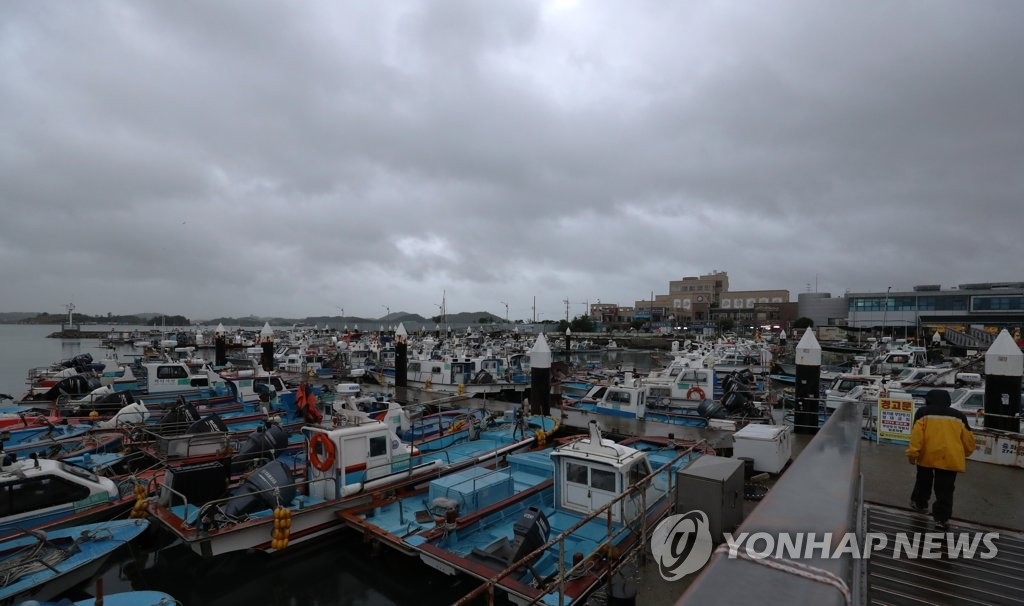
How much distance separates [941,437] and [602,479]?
5.69 metres

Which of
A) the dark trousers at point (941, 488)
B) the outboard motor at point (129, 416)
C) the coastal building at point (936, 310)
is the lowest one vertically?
the outboard motor at point (129, 416)

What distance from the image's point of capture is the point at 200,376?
28906mm

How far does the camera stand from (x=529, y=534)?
8.68 m

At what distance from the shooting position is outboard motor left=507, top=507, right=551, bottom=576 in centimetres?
862

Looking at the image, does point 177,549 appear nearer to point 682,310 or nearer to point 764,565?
point 764,565

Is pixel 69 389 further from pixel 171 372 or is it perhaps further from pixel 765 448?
pixel 765 448

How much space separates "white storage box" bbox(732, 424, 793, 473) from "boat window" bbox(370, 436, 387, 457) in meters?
8.69

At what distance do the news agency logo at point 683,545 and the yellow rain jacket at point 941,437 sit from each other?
2979mm

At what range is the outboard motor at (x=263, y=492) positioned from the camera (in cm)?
1087

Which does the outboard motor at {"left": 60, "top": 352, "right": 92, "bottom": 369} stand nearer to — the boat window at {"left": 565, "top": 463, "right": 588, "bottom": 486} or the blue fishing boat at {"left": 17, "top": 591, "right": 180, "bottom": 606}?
the blue fishing boat at {"left": 17, "top": 591, "right": 180, "bottom": 606}

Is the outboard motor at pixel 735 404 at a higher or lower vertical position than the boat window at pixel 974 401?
lower

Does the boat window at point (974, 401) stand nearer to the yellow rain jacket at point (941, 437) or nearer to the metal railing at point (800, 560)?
the yellow rain jacket at point (941, 437)

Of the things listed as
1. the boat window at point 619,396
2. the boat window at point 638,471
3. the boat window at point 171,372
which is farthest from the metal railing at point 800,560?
the boat window at point 171,372

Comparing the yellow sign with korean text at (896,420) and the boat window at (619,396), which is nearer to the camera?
the yellow sign with korean text at (896,420)
